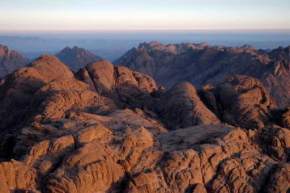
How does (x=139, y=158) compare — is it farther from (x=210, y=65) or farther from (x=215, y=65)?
(x=210, y=65)

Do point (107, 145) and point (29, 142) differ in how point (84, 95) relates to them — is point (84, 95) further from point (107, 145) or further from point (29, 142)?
point (107, 145)

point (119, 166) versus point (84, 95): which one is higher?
point (119, 166)

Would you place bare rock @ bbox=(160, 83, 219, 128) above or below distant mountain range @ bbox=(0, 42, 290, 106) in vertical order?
above

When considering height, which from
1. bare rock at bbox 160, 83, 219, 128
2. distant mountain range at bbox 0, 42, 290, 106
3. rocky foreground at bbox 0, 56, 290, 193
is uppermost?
rocky foreground at bbox 0, 56, 290, 193

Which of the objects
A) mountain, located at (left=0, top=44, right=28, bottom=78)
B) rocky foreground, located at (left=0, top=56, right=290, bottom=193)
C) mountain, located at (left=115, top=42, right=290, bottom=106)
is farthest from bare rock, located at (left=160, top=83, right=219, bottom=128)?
mountain, located at (left=0, top=44, right=28, bottom=78)

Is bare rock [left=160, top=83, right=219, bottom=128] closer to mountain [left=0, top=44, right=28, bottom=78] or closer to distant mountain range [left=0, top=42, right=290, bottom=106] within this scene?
distant mountain range [left=0, top=42, right=290, bottom=106]

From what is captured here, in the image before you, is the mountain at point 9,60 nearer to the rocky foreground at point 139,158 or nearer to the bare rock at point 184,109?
the bare rock at point 184,109

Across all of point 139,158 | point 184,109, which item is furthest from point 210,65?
point 139,158

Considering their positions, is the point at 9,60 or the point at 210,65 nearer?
the point at 210,65

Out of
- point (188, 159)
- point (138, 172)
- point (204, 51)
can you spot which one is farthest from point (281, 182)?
point (204, 51)
